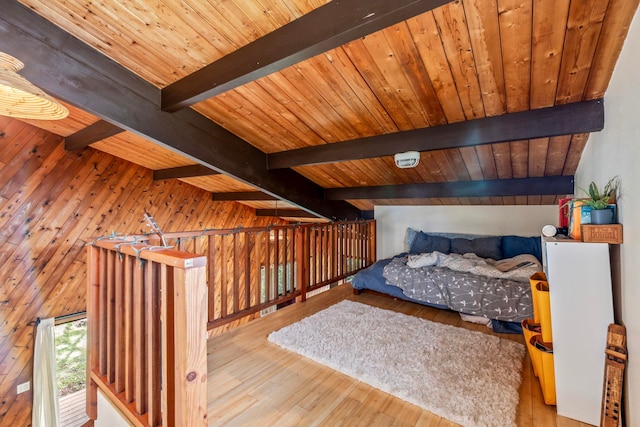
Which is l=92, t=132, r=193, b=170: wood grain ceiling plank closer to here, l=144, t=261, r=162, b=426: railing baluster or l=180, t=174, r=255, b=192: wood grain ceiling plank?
l=180, t=174, r=255, b=192: wood grain ceiling plank

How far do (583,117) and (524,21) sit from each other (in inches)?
37.6

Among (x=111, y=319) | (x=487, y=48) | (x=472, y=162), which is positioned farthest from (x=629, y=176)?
(x=111, y=319)

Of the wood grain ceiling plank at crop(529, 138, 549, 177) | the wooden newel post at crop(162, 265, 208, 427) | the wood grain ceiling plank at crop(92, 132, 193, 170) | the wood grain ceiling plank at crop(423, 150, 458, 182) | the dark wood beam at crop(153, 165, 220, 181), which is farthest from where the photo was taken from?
the dark wood beam at crop(153, 165, 220, 181)

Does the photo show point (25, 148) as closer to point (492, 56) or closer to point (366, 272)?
point (366, 272)

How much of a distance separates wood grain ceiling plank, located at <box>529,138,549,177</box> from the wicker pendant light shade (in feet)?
10.7

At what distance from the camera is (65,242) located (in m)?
3.77

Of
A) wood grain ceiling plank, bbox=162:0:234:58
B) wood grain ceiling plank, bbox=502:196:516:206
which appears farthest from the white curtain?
wood grain ceiling plank, bbox=502:196:516:206

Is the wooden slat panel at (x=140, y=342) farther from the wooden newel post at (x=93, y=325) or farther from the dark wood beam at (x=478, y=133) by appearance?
the dark wood beam at (x=478, y=133)

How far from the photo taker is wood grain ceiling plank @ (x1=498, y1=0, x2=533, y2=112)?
1.30 m

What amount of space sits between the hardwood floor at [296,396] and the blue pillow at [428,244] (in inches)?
70.5

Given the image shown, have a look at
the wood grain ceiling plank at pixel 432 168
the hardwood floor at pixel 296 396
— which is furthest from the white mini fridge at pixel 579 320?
the wood grain ceiling plank at pixel 432 168

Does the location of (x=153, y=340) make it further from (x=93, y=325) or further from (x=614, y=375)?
(x=614, y=375)

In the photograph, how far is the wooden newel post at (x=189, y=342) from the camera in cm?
114

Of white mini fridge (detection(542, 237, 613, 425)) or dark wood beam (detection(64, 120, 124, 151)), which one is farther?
dark wood beam (detection(64, 120, 124, 151))
